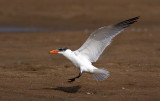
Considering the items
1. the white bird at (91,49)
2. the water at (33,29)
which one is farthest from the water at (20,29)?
the white bird at (91,49)

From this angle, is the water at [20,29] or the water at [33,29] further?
the water at [33,29]

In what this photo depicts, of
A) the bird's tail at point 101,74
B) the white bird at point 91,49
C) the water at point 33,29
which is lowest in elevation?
the bird's tail at point 101,74

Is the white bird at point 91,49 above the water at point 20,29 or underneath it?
underneath

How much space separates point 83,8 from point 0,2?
611 cm

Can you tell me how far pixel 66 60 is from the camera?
1495 cm

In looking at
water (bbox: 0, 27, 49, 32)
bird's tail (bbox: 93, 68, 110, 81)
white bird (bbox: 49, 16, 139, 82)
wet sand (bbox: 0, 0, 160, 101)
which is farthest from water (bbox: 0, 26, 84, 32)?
bird's tail (bbox: 93, 68, 110, 81)

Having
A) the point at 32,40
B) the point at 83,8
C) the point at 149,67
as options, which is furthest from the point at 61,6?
the point at 149,67

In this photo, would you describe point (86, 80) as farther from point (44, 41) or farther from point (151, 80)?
point (44, 41)

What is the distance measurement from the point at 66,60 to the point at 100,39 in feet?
16.0

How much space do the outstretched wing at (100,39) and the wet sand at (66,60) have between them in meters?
0.88

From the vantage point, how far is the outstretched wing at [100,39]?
10078 millimetres

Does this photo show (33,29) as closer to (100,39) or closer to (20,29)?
(20,29)

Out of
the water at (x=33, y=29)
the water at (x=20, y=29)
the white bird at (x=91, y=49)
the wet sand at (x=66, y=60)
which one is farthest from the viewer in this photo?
the water at (x=33, y=29)

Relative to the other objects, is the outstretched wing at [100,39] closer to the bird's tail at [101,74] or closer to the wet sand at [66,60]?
the bird's tail at [101,74]
